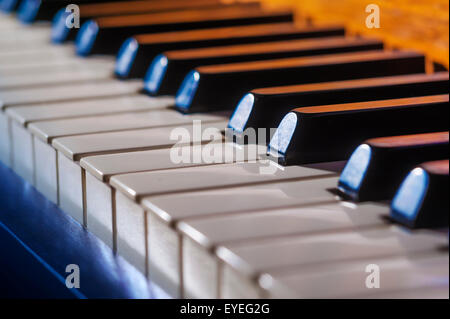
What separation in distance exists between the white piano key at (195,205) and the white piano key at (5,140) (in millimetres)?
622

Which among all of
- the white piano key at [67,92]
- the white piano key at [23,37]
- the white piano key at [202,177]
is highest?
the white piano key at [23,37]

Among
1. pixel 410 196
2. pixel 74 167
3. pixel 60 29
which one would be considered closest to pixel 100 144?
pixel 74 167

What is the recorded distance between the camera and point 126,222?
1175 millimetres

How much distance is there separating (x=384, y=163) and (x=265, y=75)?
21.9 inches

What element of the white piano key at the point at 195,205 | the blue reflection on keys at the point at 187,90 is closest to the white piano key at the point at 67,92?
the blue reflection on keys at the point at 187,90

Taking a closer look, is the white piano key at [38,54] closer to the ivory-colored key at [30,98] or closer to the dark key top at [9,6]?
the ivory-colored key at [30,98]

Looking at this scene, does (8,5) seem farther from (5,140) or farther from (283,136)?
(283,136)

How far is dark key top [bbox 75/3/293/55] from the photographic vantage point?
6.70 ft

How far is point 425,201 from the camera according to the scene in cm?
98

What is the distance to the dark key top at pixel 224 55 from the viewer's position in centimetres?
172

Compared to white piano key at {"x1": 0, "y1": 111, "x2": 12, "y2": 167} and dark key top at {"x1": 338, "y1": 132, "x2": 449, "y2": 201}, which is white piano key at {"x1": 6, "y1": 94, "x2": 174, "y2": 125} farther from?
dark key top at {"x1": 338, "y1": 132, "x2": 449, "y2": 201}

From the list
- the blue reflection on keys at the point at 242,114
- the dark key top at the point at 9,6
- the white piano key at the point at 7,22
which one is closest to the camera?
the blue reflection on keys at the point at 242,114

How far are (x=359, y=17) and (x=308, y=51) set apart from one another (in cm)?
24
